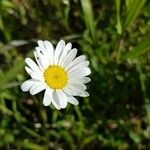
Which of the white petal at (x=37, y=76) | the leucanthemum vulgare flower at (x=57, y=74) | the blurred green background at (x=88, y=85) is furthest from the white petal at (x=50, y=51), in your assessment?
the blurred green background at (x=88, y=85)

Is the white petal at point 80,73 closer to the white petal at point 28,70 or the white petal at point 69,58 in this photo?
the white petal at point 69,58

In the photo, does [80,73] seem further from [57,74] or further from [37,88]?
[37,88]

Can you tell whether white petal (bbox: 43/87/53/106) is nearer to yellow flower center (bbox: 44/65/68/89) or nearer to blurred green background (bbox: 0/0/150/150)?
yellow flower center (bbox: 44/65/68/89)

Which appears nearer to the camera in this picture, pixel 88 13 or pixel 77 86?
pixel 77 86

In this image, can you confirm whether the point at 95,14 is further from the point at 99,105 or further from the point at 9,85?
the point at 9,85

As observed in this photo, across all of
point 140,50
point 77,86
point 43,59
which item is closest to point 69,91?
point 77,86
